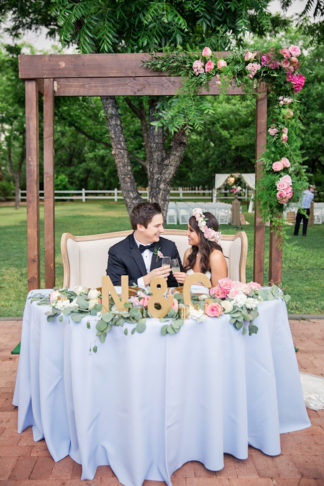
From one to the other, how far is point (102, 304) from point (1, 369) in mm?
2143

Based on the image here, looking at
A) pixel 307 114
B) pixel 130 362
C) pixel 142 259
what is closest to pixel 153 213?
pixel 142 259

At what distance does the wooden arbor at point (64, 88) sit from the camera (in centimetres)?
436

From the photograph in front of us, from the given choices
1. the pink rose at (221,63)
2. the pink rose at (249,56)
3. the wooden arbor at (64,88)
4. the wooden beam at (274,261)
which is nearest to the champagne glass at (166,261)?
the wooden arbor at (64,88)

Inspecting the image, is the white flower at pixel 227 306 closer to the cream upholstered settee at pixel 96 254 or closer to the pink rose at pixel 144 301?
the pink rose at pixel 144 301

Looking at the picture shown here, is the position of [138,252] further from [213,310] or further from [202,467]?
[202,467]

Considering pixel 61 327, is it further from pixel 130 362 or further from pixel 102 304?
pixel 130 362

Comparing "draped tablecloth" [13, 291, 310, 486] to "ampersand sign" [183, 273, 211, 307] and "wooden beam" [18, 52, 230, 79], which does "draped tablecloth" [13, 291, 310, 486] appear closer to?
"ampersand sign" [183, 273, 211, 307]

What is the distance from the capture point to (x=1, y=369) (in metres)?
4.22

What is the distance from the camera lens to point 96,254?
185 inches

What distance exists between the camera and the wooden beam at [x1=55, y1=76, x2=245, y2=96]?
14.5 ft

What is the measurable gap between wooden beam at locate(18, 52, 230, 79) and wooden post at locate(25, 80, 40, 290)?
14cm

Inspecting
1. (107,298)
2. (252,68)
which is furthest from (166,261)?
(252,68)

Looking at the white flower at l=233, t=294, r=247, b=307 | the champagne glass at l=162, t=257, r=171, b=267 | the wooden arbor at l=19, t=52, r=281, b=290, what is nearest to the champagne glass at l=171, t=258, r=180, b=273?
the champagne glass at l=162, t=257, r=171, b=267

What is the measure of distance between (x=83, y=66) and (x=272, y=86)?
1811mm
